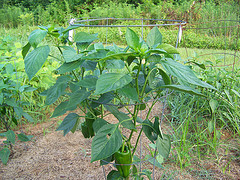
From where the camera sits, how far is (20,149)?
72.6 inches

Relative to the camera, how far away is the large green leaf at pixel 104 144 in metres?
0.77

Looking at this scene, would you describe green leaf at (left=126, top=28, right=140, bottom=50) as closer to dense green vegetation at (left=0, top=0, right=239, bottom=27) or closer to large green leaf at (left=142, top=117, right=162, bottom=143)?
large green leaf at (left=142, top=117, right=162, bottom=143)

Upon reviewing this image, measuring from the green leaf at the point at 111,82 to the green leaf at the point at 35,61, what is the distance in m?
0.23

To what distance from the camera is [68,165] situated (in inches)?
65.1

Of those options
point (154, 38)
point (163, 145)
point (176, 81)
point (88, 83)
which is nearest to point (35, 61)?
point (88, 83)

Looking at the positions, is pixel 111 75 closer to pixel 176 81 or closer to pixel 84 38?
pixel 84 38

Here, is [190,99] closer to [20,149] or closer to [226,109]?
[226,109]

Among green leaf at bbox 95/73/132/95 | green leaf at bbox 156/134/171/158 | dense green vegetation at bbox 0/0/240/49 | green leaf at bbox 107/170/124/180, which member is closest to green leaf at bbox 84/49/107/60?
green leaf at bbox 95/73/132/95

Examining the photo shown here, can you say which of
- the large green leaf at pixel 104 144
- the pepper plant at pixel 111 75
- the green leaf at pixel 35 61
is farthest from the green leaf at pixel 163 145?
the green leaf at pixel 35 61

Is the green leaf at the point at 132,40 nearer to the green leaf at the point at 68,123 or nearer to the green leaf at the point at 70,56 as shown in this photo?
the green leaf at the point at 70,56

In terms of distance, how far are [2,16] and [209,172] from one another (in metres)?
8.19

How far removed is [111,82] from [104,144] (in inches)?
9.2

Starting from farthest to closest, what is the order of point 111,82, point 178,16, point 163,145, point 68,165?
1. point 178,16
2. point 68,165
3. point 163,145
4. point 111,82

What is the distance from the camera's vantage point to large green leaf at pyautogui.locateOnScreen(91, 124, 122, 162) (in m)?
0.77
